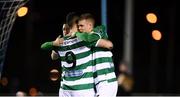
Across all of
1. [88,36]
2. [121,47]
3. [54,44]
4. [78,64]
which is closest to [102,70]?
[78,64]

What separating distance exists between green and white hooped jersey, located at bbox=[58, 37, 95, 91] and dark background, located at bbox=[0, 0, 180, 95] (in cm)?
606

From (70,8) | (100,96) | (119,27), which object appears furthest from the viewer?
(119,27)

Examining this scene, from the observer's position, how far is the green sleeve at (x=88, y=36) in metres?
5.75

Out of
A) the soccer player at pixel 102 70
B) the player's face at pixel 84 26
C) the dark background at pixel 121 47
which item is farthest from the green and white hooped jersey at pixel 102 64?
the dark background at pixel 121 47

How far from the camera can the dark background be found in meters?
12.4

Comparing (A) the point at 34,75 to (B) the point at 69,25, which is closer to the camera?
(B) the point at 69,25

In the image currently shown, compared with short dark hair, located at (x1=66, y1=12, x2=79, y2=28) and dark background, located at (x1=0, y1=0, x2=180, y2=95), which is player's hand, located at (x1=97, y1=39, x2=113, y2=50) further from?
dark background, located at (x1=0, y1=0, x2=180, y2=95)

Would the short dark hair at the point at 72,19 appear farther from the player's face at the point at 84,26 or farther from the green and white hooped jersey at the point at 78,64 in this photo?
the green and white hooped jersey at the point at 78,64

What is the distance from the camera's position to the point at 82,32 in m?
5.88

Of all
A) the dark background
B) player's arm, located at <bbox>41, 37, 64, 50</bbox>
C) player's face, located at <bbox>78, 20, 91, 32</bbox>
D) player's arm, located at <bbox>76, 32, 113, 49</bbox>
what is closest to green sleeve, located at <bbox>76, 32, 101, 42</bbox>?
player's arm, located at <bbox>76, 32, 113, 49</bbox>

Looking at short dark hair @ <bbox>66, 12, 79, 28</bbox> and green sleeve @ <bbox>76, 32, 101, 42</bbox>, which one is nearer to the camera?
green sleeve @ <bbox>76, 32, 101, 42</bbox>

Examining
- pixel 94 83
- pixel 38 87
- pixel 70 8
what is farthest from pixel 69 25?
pixel 38 87
